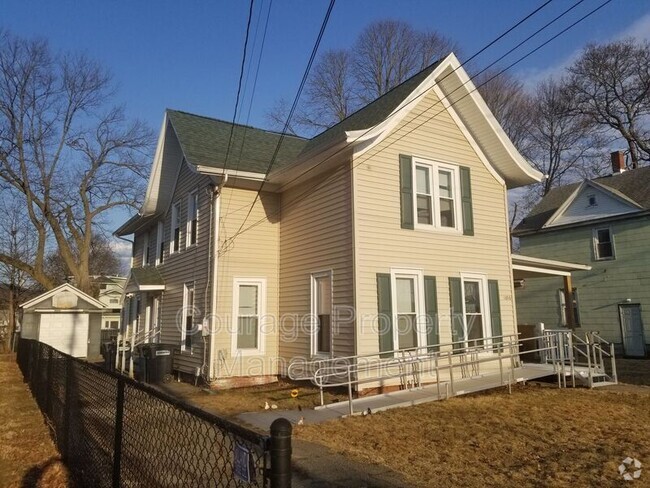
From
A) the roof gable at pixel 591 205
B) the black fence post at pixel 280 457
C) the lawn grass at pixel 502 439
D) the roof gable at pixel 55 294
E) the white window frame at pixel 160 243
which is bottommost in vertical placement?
the lawn grass at pixel 502 439

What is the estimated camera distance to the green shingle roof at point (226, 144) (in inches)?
514

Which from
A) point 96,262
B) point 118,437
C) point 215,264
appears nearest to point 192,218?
point 215,264

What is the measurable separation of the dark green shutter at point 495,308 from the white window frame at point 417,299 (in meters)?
2.38

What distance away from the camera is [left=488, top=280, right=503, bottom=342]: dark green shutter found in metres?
12.5

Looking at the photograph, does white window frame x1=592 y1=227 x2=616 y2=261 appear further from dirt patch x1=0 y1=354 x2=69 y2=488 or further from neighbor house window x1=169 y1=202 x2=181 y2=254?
dirt patch x1=0 y1=354 x2=69 y2=488

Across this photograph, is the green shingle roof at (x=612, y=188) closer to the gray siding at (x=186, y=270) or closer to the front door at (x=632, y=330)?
the front door at (x=632, y=330)

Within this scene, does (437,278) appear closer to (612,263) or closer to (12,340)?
(612,263)

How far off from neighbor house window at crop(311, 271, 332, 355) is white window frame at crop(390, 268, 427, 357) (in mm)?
1431

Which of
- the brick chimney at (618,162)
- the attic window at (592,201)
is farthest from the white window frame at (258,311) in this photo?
the brick chimney at (618,162)

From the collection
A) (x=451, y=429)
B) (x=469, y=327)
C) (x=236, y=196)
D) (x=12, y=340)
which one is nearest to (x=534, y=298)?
(x=469, y=327)

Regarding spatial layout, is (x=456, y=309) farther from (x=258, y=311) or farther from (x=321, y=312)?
(x=258, y=311)

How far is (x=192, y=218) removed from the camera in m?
14.5

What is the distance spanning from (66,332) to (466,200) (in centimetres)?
1922

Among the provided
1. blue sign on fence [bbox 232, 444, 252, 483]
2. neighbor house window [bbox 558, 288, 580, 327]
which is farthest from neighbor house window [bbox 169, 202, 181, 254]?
neighbor house window [bbox 558, 288, 580, 327]
